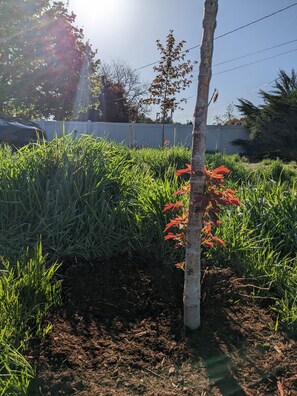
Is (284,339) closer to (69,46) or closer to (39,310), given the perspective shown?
(39,310)

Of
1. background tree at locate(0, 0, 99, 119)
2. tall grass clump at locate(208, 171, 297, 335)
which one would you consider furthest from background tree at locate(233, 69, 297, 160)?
tall grass clump at locate(208, 171, 297, 335)

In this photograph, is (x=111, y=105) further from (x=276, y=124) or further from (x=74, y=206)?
(x=74, y=206)

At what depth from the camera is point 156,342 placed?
1967 millimetres

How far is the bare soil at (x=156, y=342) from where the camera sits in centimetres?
167

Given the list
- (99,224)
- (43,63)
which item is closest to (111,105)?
(43,63)

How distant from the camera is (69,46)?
21.4 meters

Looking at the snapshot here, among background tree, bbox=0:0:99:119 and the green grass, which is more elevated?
background tree, bbox=0:0:99:119

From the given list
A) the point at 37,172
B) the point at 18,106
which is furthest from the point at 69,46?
the point at 37,172

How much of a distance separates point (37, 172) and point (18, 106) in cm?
1901

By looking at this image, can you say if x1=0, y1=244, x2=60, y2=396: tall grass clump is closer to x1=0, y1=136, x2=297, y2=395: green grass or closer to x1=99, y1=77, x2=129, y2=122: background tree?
x1=0, y1=136, x2=297, y2=395: green grass

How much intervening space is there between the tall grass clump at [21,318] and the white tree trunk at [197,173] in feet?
2.56

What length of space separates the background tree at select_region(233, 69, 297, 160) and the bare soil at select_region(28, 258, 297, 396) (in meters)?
17.0

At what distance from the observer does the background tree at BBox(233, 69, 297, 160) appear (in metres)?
19.0

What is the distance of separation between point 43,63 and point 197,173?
20289 mm
